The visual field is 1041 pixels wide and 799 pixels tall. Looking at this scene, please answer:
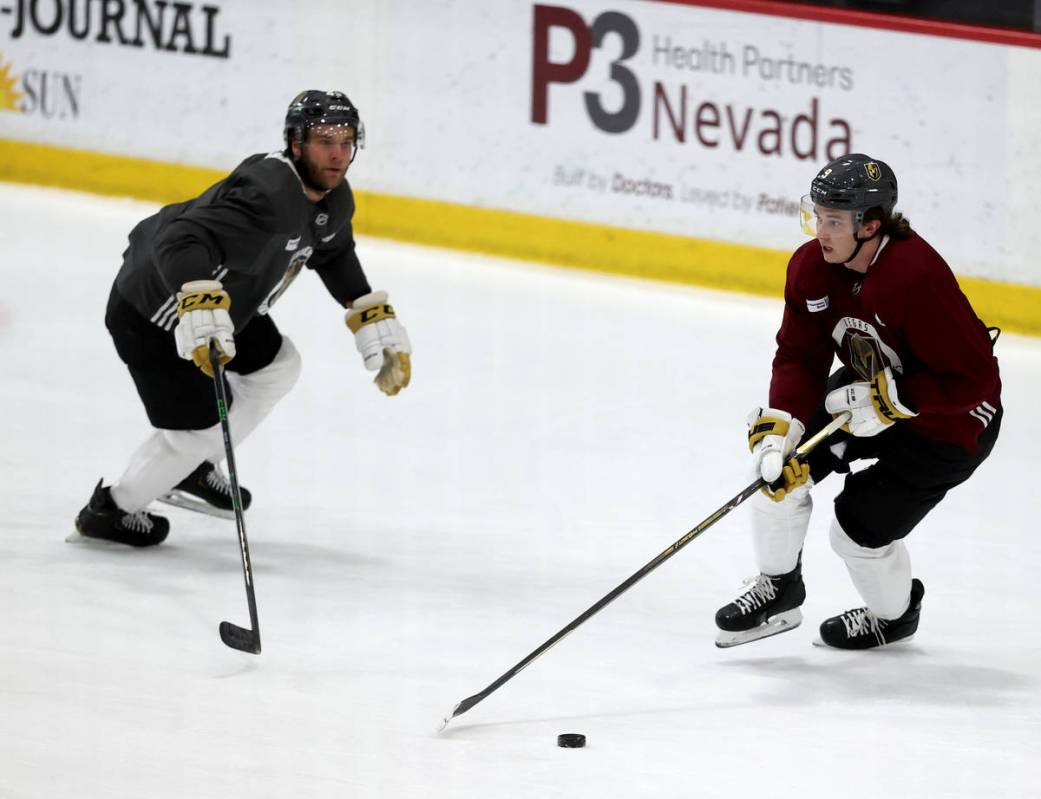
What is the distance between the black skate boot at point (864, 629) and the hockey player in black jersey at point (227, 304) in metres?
1.15

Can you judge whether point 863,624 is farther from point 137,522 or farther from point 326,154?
point 137,522

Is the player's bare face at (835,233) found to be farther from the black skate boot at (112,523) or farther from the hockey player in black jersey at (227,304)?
the black skate boot at (112,523)

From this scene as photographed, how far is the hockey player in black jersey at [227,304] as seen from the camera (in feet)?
12.6

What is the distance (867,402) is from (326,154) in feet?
4.15

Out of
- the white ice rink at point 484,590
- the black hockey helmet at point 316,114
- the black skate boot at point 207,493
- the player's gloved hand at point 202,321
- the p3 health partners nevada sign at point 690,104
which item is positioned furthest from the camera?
the p3 health partners nevada sign at point 690,104

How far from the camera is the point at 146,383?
13.4 feet

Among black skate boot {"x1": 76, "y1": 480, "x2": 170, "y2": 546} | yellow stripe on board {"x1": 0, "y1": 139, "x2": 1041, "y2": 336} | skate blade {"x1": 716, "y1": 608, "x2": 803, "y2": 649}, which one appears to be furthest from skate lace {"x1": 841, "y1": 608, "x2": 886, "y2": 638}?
yellow stripe on board {"x1": 0, "y1": 139, "x2": 1041, "y2": 336}

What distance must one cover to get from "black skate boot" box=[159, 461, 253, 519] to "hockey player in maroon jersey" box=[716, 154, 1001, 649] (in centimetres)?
137

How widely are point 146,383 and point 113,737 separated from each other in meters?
1.12

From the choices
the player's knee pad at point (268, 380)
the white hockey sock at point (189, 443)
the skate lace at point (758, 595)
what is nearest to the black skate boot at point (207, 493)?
the white hockey sock at point (189, 443)

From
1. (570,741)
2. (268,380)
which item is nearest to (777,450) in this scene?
(570,741)

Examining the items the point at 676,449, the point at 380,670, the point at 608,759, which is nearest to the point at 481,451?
the point at 676,449

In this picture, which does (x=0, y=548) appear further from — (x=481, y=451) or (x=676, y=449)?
(x=676, y=449)

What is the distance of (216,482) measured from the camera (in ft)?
14.5
